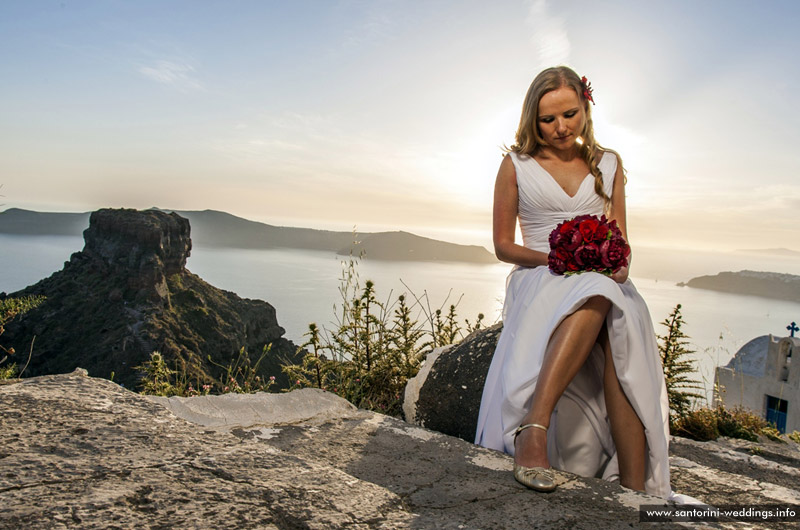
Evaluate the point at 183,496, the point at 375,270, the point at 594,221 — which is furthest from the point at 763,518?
the point at 375,270

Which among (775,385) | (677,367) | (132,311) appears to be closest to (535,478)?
(677,367)

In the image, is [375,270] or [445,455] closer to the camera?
[445,455]

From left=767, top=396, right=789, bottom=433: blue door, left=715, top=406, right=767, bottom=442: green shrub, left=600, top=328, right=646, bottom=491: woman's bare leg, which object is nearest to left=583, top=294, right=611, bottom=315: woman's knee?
left=600, top=328, right=646, bottom=491: woman's bare leg

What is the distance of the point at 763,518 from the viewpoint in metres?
1.57

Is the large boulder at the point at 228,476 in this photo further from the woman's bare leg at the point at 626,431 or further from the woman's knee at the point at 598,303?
the woman's knee at the point at 598,303

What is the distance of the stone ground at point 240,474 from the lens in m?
1.28

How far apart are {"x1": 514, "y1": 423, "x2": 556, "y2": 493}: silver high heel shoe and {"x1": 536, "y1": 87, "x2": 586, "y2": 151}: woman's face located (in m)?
1.93

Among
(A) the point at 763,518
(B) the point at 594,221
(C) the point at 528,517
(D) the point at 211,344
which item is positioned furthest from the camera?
(D) the point at 211,344

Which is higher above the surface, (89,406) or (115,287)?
(89,406)

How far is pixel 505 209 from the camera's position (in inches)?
121

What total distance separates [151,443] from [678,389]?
→ 4426mm

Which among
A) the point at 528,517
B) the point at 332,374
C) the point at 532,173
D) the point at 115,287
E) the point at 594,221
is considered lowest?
the point at 115,287

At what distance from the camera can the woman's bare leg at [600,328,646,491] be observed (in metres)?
2.29

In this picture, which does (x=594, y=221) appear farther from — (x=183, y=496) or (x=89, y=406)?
(x=89, y=406)
